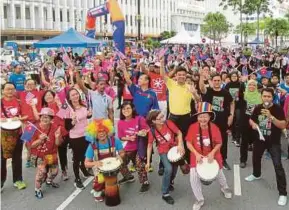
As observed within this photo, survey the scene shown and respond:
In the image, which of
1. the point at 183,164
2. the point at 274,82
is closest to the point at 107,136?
the point at 183,164

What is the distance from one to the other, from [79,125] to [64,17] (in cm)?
5671

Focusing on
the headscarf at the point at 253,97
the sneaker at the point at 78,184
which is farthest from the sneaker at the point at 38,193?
the headscarf at the point at 253,97

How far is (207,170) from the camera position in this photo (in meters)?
5.43

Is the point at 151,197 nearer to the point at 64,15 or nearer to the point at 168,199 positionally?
the point at 168,199

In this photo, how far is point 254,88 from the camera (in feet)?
26.9

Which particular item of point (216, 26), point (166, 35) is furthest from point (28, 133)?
point (166, 35)

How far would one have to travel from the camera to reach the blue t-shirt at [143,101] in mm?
6881

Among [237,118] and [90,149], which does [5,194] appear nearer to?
[90,149]

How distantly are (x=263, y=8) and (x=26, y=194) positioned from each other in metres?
27.7

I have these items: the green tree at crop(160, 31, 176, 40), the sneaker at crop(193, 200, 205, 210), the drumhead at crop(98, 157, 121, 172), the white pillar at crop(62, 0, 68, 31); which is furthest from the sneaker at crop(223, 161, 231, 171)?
the green tree at crop(160, 31, 176, 40)

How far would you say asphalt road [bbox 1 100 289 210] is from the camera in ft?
19.0

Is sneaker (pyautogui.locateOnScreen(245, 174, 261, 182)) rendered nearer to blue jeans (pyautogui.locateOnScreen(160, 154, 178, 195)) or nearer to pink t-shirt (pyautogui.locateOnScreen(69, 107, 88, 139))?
blue jeans (pyautogui.locateOnScreen(160, 154, 178, 195))

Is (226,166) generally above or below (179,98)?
below

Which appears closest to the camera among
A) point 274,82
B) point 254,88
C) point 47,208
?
point 47,208
